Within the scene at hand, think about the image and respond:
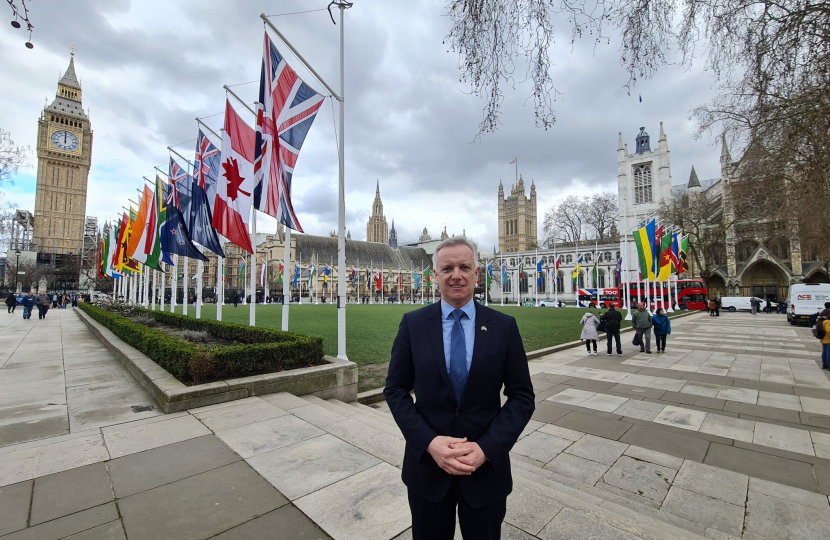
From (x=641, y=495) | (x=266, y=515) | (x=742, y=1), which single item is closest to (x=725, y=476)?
(x=641, y=495)

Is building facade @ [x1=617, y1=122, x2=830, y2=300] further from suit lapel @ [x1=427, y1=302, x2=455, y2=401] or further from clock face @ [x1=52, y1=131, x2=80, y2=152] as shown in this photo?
clock face @ [x1=52, y1=131, x2=80, y2=152]

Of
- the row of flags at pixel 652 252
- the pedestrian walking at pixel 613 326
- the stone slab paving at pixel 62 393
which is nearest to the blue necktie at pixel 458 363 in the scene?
the stone slab paving at pixel 62 393

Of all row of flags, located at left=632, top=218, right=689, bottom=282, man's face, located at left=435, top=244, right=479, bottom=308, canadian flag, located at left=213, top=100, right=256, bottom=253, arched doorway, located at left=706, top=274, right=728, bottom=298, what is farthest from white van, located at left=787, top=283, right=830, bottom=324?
arched doorway, located at left=706, top=274, right=728, bottom=298

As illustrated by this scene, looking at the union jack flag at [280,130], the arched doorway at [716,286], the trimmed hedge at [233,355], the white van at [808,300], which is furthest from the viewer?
the arched doorway at [716,286]

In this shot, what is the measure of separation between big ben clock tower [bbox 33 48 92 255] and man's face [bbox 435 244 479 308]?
10202 cm

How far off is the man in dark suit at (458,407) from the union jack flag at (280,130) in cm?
675

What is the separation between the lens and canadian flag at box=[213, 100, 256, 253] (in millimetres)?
9234

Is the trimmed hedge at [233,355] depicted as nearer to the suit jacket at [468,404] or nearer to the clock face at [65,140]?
the suit jacket at [468,404]

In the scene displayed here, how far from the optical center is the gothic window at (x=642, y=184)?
66812 millimetres

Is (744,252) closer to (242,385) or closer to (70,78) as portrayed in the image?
(242,385)

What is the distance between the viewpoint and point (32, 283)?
5356 cm

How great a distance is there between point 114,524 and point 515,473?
3.19 metres

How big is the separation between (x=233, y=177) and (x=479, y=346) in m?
9.47

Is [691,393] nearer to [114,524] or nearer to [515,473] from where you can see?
[515,473]
